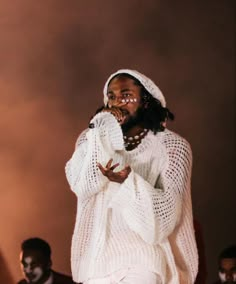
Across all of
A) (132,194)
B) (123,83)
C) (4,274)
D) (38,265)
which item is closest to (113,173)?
(132,194)

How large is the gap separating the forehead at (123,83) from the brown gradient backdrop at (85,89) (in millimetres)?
837

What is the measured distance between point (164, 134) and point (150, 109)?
0.08m

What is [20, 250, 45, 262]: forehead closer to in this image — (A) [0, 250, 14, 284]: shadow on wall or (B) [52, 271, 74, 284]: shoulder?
(B) [52, 271, 74, 284]: shoulder

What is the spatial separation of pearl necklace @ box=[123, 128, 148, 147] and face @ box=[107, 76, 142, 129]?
0.13 feet

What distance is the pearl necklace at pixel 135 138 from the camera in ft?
6.14

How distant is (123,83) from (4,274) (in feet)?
3.61

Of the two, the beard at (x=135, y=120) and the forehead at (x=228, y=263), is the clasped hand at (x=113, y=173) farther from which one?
the forehead at (x=228, y=263)

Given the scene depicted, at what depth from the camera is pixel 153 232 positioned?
1673 millimetres

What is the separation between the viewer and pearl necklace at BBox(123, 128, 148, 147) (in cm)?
187

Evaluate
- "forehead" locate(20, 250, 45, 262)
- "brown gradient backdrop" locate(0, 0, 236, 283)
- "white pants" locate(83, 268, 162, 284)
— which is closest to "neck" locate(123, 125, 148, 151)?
"white pants" locate(83, 268, 162, 284)

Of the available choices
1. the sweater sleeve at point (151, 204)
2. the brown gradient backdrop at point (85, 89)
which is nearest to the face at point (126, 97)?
the sweater sleeve at point (151, 204)

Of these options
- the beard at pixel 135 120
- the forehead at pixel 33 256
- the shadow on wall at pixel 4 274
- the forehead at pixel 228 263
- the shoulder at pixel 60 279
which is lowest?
the forehead at pixel 228 263

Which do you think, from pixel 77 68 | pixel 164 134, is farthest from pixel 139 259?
pixel 77 68

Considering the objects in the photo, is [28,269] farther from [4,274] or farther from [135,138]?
[135,138]
